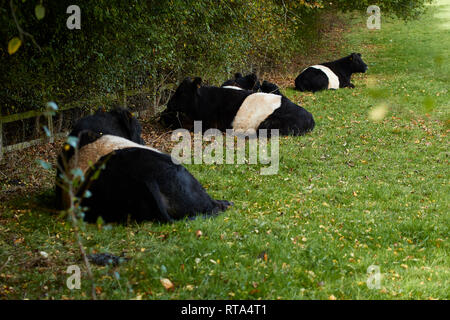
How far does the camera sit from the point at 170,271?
161 inches

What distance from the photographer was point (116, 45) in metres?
9.31

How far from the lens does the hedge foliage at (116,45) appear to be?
7.85m

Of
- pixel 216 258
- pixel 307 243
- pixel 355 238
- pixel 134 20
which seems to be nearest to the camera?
pixel 216 258

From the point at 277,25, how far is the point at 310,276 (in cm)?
1309

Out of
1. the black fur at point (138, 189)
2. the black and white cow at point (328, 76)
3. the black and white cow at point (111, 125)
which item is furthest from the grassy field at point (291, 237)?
the black and white cow at point (328, 76)

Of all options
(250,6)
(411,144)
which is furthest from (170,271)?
(250,6)

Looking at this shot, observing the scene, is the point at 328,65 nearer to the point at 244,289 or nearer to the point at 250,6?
the point at 250,6

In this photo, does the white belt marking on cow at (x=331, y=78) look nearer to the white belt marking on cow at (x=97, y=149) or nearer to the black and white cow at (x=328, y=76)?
the black and white cow at (x=328, y=76)

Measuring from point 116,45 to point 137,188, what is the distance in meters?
5.10

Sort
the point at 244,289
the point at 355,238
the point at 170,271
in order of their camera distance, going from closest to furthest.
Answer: the point at 244,289
the point at 170,271
the point at 355,238

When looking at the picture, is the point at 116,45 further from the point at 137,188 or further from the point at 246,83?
the point at 137,188

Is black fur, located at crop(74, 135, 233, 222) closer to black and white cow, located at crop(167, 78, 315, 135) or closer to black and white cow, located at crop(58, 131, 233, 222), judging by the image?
black and white cow, located at crop(58, 131, 233, 222)

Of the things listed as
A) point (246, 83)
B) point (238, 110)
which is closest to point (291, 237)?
point (238, 110)

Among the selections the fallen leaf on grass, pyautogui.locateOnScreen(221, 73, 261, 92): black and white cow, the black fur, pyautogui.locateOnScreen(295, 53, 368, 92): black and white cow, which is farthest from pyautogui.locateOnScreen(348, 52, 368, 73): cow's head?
the fallen leaf on grass
